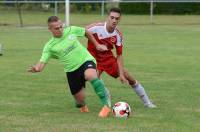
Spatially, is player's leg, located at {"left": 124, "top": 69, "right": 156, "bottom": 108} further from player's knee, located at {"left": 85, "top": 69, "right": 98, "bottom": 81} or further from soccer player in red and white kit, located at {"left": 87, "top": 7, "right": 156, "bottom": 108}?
player's knee, located at {"left": 85, "top": 69, "right": 98, "bottom": 81}

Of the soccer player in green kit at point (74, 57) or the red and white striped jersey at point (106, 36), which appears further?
the red and white striped jersey at point (106, 36)

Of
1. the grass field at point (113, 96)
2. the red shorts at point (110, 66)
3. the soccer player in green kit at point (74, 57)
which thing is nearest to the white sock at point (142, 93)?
the grass field at point (113, 96)

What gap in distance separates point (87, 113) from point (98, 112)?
0.61 ft

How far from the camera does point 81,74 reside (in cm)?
861

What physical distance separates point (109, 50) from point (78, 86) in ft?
2.98

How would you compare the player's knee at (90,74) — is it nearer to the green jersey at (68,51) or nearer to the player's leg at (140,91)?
the green jersey at (68,51)

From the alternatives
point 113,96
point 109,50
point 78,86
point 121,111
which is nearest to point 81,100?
point 78,86

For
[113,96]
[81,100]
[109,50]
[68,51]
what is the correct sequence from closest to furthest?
[68,51] → [81,100] → [109,50] → [113,96]

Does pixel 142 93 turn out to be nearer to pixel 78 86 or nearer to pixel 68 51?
pixel 78 86

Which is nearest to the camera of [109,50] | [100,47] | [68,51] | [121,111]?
[121,111]

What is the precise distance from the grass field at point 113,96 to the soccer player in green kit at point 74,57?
418mm

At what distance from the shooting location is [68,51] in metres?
8.53

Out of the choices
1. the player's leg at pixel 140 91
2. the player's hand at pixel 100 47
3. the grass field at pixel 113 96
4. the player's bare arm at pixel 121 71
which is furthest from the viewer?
the player's leg at pixel 140 91

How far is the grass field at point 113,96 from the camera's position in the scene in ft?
25.4
